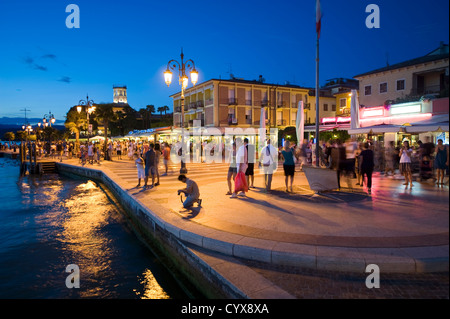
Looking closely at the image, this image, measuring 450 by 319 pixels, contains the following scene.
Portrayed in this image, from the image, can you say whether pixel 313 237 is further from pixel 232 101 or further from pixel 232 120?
pixel 232 101

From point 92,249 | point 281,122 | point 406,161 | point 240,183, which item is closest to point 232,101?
point 281,122

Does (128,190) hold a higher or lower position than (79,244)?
higher

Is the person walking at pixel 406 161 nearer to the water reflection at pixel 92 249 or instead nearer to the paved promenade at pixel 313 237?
the paved promenade at pixel 313 237

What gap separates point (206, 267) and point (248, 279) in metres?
0.82

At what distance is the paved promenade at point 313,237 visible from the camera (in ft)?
11.5

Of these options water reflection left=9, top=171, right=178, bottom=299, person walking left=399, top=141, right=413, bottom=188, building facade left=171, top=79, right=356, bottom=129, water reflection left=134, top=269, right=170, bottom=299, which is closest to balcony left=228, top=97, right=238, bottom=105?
building facade left=171, top=79, right=356, bottom=129

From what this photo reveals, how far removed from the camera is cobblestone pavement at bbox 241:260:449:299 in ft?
10.0

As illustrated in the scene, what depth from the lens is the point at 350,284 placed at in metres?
3.37

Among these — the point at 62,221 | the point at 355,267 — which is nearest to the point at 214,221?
the point at 355,267

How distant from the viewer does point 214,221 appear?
5.75m

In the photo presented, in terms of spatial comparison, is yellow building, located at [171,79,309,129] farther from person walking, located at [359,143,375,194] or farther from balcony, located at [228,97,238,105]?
person walking, located at [359,143,375,194]

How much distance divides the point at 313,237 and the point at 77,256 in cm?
530

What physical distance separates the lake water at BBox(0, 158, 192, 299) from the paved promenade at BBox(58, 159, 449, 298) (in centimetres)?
111
